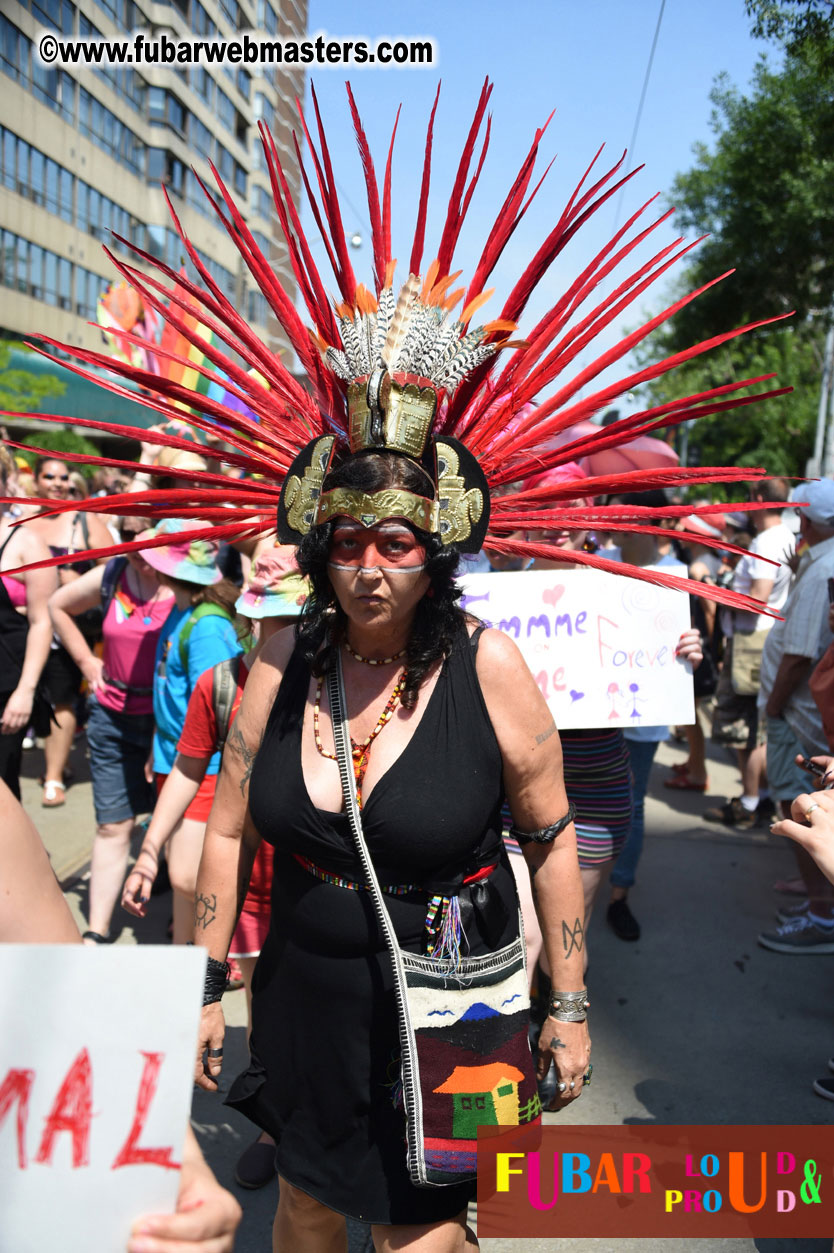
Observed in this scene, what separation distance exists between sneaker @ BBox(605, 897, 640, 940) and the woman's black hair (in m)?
2.93

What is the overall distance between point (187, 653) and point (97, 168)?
2990cm

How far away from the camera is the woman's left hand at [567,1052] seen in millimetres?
2072

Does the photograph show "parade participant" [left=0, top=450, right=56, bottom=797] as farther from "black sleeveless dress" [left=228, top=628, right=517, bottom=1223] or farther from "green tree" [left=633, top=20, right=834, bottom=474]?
"green tree" [left=633, top=20, right=834, bottom=474]

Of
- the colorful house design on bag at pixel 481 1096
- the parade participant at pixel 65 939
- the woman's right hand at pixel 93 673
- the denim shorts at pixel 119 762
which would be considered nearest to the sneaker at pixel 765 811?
the denim shorts at pixel 119 762

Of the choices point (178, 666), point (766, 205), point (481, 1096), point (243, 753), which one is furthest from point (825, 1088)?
point (766, 205)

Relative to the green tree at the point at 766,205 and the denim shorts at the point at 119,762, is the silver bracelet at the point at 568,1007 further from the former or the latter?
the green tree at the point at 766,205

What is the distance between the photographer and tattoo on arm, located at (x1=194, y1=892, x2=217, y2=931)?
212 cm

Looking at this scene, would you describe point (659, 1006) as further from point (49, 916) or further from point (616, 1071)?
point (49, 916)

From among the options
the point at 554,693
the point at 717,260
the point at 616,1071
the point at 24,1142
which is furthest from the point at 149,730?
the point at 717,260

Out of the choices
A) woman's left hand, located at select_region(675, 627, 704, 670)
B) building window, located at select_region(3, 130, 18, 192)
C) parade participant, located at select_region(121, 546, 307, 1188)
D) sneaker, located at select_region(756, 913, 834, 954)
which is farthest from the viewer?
building window, located at select_region(3, 130, 18, 192)

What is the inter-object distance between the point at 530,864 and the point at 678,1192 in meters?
1.39

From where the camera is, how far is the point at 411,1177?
1.85 meters

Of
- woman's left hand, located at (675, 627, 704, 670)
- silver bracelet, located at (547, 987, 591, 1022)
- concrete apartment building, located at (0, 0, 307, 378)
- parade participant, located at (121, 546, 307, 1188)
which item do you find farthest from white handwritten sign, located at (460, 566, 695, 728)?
concrete apartment building, located at (0, 0, 307, 378)

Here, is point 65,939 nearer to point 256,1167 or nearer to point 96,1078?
point 96,1078
